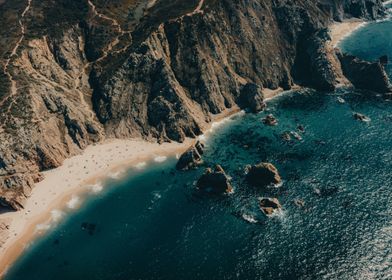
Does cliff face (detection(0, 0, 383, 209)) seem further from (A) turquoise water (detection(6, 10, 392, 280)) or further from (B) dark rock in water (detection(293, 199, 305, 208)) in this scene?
(B) dark rock in water (detection(293, 199, 305, 208))

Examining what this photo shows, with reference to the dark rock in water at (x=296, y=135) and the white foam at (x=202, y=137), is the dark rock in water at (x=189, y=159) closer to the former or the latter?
the white foam at (x=202, y=137)

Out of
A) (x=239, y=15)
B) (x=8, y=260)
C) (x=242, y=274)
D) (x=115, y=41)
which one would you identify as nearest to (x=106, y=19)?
(x=115, y=41)

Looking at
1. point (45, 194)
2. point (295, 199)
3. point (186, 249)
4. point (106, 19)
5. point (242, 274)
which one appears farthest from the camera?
point (106, 19)

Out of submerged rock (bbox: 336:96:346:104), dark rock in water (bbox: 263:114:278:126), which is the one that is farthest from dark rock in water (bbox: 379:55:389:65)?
dark rock in water (bbox: 263:114:278:126)

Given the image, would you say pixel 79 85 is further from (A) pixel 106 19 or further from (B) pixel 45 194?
(B) pixel 45 194

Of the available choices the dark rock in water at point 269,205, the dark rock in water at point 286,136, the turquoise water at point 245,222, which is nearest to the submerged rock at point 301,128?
the turquoise water at point 245,222

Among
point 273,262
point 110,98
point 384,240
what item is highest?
point 110,98
